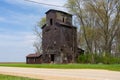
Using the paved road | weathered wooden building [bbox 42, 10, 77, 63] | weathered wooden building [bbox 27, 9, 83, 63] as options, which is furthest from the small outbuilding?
the paved road

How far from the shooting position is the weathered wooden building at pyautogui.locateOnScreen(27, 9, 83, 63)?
63594 millimetres

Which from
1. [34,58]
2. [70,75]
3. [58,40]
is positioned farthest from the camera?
[34,58]

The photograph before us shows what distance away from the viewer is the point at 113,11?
6378 cm

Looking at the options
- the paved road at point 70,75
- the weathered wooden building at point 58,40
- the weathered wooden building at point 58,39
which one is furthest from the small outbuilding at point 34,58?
the paved road at point 70,75

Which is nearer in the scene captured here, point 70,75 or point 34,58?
point 70,75

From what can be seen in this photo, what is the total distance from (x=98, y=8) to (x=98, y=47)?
1197cm

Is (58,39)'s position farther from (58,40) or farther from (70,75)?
(70,75)

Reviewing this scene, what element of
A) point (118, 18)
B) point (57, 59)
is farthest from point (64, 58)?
point (118, 18)

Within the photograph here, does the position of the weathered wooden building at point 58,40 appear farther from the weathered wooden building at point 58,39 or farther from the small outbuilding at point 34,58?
the small outbuilding at point 34,58

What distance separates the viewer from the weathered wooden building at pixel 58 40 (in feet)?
209

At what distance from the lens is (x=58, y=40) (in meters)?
63.5

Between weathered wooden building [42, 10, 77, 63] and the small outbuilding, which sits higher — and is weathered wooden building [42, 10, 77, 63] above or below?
above

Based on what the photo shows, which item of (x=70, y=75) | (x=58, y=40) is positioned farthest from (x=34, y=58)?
(x=70, y=75)

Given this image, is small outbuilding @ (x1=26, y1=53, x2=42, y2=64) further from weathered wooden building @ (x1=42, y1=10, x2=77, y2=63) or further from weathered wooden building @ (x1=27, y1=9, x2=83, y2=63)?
weathered wooden building @ (x1=42, y1=10, x2=77, y2=63)
